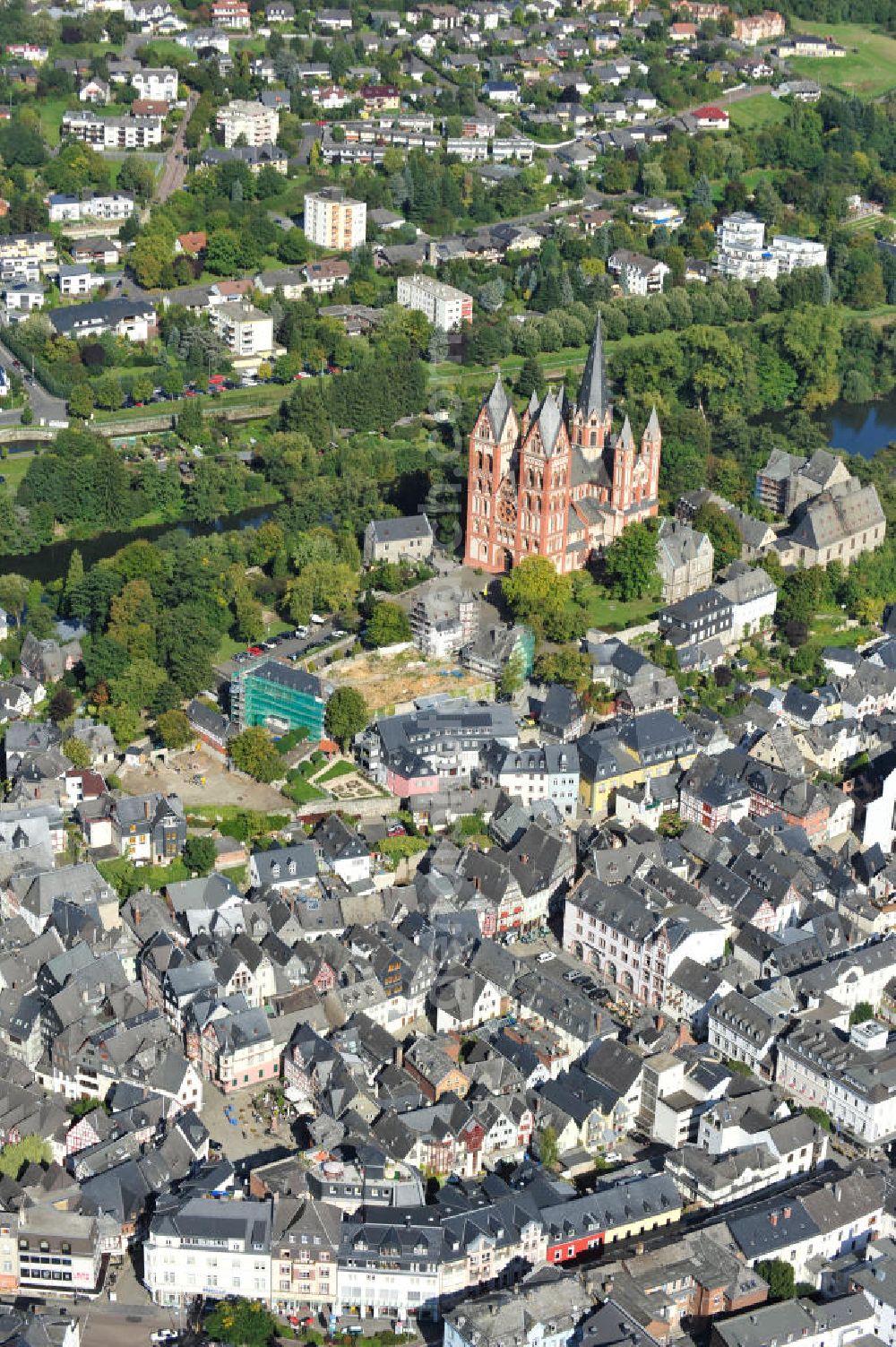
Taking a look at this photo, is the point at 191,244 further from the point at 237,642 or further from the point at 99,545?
the point at 237,642

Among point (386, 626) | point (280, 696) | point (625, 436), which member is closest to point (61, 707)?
point (280, 696)

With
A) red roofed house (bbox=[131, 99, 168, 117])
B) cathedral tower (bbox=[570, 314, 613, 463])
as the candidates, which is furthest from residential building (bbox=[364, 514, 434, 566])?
red roofed house (bbox=[131, 99, 168, 117])

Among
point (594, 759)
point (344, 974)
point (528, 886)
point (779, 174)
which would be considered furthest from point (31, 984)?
point (779, 174)

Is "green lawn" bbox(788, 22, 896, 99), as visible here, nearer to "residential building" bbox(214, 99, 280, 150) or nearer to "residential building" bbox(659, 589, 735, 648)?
"residential building" bbox(214, 99, 280, 150)

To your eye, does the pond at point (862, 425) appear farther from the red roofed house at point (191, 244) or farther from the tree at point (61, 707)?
the tree at point (61, 707)

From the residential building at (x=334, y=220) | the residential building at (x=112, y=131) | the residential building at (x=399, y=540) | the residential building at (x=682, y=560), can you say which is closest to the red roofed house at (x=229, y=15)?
the residential building at (x=112, y=131)

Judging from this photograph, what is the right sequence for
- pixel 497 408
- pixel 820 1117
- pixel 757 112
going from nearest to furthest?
1. pixel 820 1117
2. pixel 497 408
3. pixel 757 112
